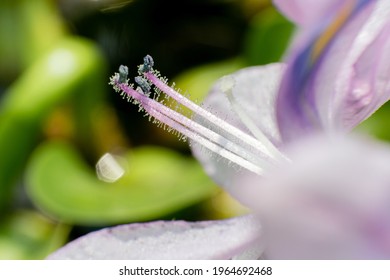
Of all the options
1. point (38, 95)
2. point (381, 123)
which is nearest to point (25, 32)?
point (38, 95)

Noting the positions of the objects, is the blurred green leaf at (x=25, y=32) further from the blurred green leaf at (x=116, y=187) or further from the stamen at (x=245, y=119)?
the stamen at (x=245, y=119)

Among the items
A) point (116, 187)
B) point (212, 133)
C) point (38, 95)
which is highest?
point (38, 95)

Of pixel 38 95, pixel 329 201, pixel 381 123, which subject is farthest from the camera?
pixel 38 95

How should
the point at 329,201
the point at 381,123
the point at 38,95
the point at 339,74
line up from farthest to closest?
the point at 38,95 < the point at 381,123 < the point at 339,74 < the point at 329,201

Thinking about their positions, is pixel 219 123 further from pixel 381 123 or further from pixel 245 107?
pixel 381 123

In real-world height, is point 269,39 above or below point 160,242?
above

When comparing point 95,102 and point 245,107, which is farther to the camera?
point 95,102

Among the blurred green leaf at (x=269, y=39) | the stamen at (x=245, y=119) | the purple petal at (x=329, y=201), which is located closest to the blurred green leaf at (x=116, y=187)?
the blurred green leaf at (x=269, y=39)

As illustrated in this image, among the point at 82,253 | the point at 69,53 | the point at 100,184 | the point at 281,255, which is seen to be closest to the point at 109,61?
the point at 69,53
